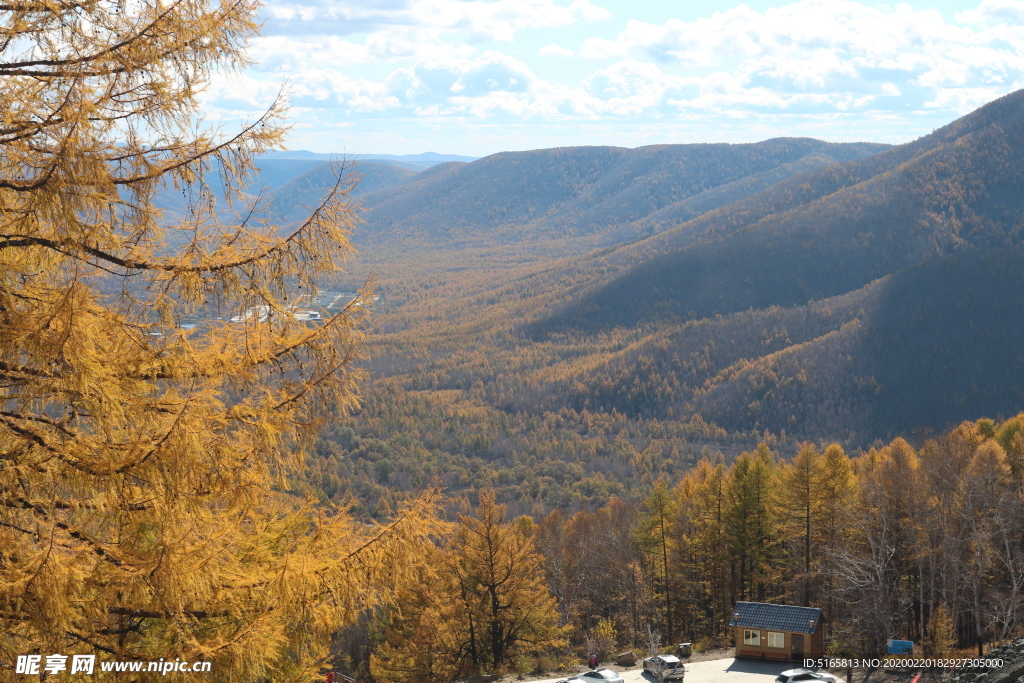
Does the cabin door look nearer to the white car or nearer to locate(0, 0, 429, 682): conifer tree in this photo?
the white car

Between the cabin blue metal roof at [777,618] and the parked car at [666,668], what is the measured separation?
18.1ft

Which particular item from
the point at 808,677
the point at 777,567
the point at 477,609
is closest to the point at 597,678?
the point at 808,677

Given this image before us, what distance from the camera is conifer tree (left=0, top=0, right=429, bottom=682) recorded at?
6090 mm

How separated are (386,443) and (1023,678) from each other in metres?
144

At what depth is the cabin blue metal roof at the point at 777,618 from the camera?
1284 inches

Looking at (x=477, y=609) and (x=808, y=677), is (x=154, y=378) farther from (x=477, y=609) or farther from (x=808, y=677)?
(x=477, y=609)

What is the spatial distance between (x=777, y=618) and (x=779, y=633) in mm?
640

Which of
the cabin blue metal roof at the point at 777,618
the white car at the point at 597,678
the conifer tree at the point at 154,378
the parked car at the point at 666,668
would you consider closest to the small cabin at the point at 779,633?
the cabin blue metal roof at the point at 777,618

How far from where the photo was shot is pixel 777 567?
46625 millimetres

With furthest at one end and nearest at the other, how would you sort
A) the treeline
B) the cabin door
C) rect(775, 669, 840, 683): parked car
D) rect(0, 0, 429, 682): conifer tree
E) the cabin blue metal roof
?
1. the treeline
2. the cabin blue metal roof
3. the cabin door
4. rect(775, 669, 840, 683): parked car
5. rect(0, 0, 429, 682): conifer tree

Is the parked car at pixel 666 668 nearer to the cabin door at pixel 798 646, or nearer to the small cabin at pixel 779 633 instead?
the small cabin at pixel 779 633

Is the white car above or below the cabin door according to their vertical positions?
above

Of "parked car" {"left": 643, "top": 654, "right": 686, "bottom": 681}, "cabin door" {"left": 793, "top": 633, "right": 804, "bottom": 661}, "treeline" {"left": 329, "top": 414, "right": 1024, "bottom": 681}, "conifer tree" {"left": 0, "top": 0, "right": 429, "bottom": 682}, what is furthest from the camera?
"treeline" {"left": 329, "top": 414, "right": 1024, "bottom": 681}

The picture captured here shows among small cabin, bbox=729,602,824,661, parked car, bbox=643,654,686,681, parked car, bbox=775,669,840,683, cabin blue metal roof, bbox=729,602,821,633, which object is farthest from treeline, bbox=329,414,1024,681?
parked car, bbox=775,669,840,683
